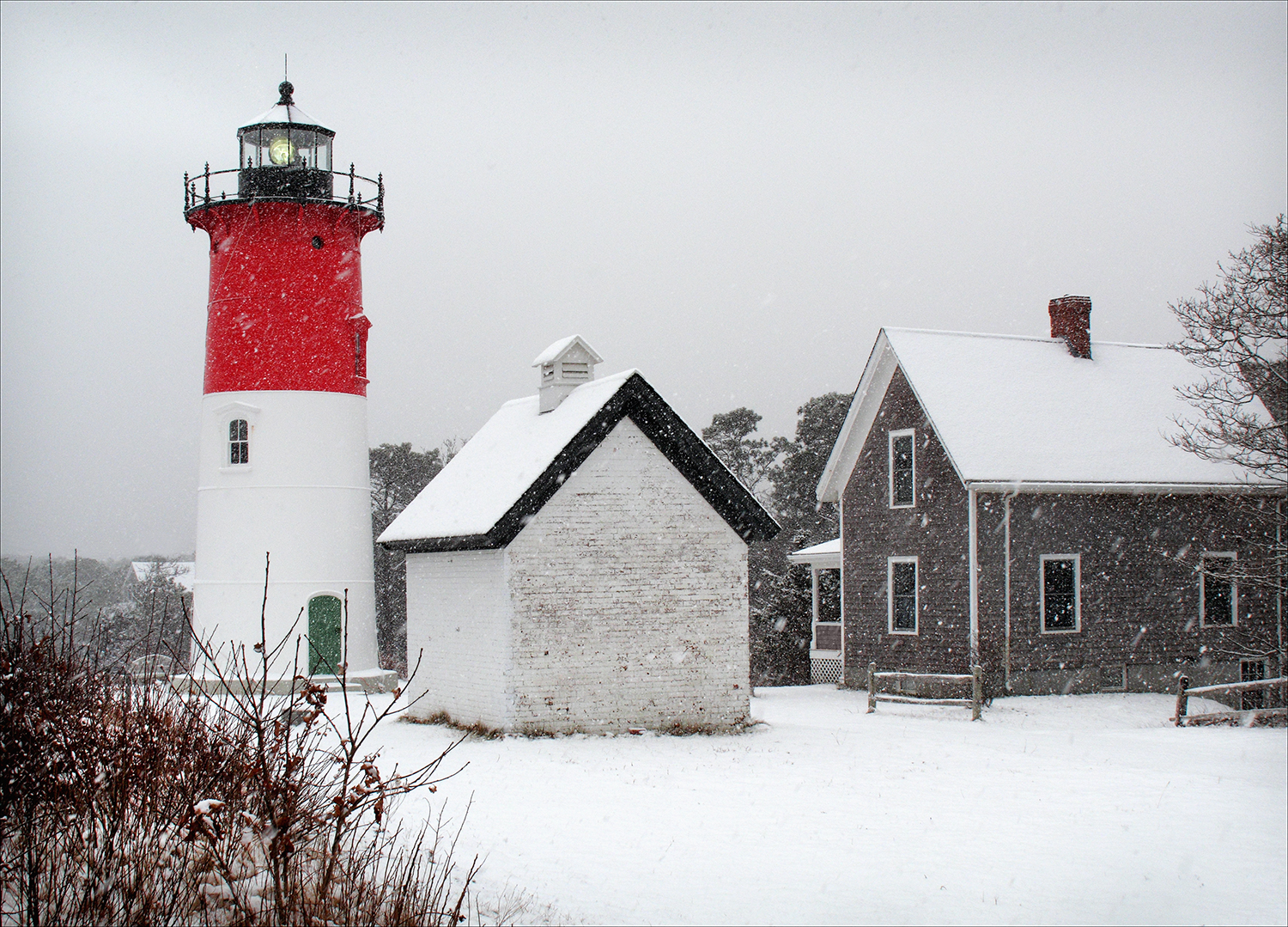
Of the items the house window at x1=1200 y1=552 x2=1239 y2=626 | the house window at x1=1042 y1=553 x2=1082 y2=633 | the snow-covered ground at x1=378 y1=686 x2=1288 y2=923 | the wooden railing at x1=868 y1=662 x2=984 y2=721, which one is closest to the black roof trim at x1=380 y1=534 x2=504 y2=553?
the snow-covered ground at x1=378 y1=686 x2=1288 y2=923

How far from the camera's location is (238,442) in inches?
896

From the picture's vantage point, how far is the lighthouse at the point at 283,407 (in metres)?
22.4

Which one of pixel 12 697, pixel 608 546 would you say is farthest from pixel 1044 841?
pixel 12 697

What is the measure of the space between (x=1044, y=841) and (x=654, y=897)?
3933mm

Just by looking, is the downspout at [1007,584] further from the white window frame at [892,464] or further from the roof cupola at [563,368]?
the roof cupola at [563,368]

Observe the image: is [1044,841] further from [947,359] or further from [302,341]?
[302,341]

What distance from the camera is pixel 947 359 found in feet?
75.8

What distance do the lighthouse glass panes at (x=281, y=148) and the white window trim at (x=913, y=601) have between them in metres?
13.5

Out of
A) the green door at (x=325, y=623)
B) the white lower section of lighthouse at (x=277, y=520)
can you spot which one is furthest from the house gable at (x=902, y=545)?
the green door at (x=325, y=623)

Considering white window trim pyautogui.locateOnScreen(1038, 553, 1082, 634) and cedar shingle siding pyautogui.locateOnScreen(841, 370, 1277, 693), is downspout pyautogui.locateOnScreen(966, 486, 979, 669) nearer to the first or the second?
cedar shingle siding pyautogui.locateOnScreen(841, 370, 1277, 693)

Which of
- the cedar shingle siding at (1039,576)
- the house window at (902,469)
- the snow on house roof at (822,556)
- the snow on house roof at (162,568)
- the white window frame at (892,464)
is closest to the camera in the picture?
the cedar shingle siding at (1039,576)

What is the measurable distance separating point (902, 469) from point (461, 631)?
32.2 ft

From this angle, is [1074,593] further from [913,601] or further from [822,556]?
[822,556]

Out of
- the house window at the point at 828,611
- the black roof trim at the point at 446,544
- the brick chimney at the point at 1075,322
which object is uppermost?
the brick chimney at the point at 1075,322
